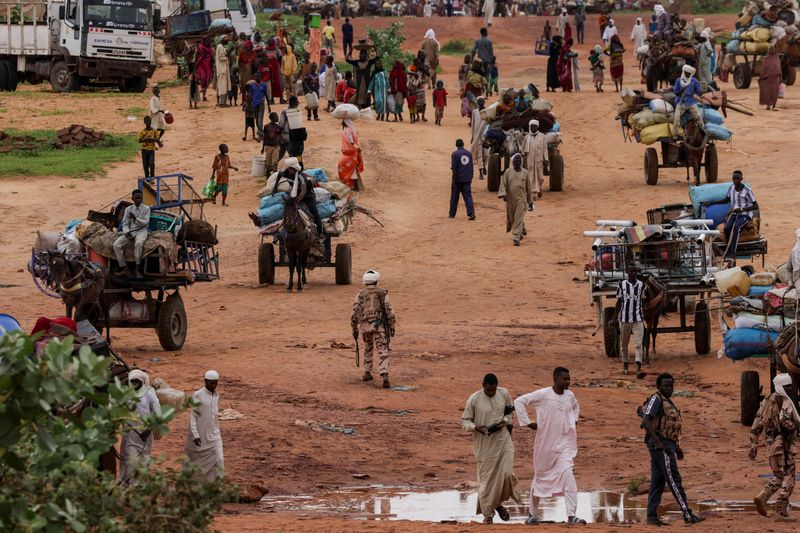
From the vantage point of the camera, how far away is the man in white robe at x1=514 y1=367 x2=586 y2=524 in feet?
41.8

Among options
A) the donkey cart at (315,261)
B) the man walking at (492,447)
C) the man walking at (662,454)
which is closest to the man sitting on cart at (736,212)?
the donkey cart at (315,261)

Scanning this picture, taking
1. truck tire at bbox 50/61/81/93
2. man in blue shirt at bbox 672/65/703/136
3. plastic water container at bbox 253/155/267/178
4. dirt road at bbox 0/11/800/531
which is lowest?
dirt road at bbox 0/11/800/531

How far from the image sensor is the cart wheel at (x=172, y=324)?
769 inches

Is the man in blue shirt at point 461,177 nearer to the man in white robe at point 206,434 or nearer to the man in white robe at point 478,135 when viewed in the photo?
the man in white robe at point 478,135

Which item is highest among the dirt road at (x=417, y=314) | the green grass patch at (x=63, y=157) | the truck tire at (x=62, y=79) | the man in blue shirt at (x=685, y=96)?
the man in blue shirt at (x=685, y=96)

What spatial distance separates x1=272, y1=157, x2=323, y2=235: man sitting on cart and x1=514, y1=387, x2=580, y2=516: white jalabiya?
11.0 m

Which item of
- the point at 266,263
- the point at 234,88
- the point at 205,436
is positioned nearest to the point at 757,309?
the point at 205,436

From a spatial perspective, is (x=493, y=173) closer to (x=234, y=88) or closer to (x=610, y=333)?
(x=234, y=88)

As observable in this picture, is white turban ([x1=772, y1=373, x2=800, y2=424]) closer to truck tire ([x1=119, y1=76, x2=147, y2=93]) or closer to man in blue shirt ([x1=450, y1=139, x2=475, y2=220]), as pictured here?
man in blue shirt ([x1=450, y1=139, x2=475, y2=220])

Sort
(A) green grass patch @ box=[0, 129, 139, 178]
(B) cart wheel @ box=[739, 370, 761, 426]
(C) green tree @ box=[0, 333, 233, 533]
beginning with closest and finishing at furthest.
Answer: (C) green tree @ box=[0, 333, 233, 533]
(B) cart wheel @ box=[739, 370, 761, 426]
(A) green grass patch @ box=[0, 129, 139, 178]

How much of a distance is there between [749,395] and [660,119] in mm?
15036

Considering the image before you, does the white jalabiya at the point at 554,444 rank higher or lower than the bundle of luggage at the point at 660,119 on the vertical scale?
lower

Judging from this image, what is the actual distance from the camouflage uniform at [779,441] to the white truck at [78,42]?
32.1m

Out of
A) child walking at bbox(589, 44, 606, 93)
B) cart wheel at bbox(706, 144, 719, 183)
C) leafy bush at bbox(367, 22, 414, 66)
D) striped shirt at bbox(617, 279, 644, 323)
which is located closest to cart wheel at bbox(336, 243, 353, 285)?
striped shirt at bbox(617, 279, 644, 323)
